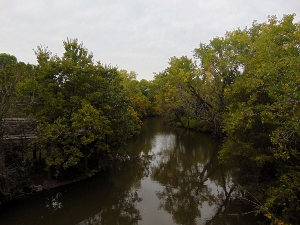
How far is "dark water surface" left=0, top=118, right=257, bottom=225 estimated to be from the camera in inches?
470

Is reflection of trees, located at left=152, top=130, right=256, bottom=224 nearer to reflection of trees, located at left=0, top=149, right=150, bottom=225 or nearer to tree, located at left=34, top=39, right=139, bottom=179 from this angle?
reflection of trees, located at left=0, top=149, right=150, bottom=225

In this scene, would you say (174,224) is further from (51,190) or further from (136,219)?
(51,190)

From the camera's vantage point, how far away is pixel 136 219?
39.0ft

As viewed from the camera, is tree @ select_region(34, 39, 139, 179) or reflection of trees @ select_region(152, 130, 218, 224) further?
tree @ select_region(34, 39, 139, 179)

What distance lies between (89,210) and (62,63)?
889 cm

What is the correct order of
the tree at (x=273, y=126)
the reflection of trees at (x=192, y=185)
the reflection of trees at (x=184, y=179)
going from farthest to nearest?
1. the reflection of trees at (x=184, y=179)
2. the reflection of trees at (x=192, y=185)
3. the tree at (x=273, y=126)

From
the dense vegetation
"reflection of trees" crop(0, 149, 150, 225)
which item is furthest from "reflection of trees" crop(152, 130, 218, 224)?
the dense vegetation

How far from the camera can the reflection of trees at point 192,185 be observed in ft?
40.9

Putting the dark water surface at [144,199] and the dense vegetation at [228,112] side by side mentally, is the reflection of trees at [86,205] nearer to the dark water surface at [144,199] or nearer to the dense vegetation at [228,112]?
the dark water surface at [144,199]

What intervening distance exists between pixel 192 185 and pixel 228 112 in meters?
5.97

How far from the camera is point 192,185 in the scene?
640 inches

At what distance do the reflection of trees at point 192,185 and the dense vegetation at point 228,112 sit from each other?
2.20m

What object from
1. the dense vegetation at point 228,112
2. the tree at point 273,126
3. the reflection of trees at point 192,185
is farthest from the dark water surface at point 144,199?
the tree at point 273,126

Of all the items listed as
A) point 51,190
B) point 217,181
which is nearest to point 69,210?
point 51,190
